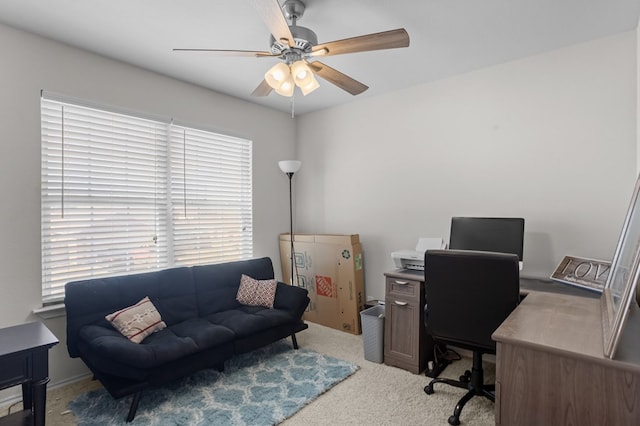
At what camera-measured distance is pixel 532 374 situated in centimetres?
141

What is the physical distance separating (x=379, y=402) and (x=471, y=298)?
999 mm

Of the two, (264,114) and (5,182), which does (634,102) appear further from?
(5,182)

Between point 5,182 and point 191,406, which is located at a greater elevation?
point 5,182

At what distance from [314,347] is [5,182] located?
2798mm

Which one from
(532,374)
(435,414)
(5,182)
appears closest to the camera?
(532,374)

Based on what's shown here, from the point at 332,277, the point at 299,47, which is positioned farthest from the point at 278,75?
the point at 332,277

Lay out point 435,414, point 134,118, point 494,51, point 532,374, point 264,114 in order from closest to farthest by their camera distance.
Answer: point 532,374
point 435,414
point 494,51
point 134,118
point 264,114

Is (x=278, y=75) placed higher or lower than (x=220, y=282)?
higher

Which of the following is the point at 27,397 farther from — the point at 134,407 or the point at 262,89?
the point at 262,89

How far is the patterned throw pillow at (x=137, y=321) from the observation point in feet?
8.04

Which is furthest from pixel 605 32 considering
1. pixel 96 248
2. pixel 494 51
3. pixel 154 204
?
pixel 96 248

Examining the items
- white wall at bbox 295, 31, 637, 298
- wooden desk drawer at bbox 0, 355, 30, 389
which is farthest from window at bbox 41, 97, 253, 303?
white wall at bbox 295, 31, 637, 298

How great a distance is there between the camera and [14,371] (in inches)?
61.7

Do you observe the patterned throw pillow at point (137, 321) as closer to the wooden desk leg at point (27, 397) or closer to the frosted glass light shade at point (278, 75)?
the wooden desk leg at point (27, 397)
